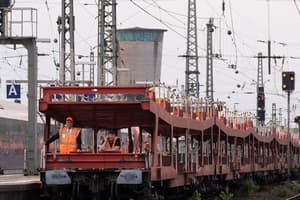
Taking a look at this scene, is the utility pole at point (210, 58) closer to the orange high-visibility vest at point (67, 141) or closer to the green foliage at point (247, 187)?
the green foliage at point (247, 187)

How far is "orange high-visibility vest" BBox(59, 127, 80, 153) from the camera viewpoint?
20641mm

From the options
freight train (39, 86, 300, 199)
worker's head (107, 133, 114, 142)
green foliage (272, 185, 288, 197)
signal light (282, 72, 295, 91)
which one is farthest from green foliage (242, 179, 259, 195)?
worker's head (107, 133, 114, 142)

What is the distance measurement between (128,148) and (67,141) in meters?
3.85

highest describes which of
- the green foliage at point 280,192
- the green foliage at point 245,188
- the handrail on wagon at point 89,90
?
the handrail on wagon at point 89,90

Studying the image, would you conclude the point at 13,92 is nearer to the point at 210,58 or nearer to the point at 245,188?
the point at 245,188

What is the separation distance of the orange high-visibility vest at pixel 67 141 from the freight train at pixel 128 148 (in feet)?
0.75

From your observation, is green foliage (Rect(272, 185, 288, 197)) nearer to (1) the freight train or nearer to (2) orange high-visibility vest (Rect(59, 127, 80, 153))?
(1) the freight train

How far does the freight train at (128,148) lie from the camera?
20016mm

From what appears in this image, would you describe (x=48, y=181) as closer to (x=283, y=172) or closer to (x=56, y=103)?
(x=56, y=103)

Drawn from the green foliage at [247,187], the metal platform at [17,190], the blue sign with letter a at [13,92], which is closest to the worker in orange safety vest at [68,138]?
the metal platform at [17,190]

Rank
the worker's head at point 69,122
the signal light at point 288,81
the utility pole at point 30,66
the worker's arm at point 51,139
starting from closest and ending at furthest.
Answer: the worker's head at point 69,122, the worker's arm at point 51,139, the utility pole at point 30,66, the signal light at point 288,81

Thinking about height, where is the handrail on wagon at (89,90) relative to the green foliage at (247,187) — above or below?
above

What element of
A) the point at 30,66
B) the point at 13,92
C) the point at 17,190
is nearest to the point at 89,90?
the point at 17,190

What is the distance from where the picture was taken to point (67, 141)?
2067 cm
